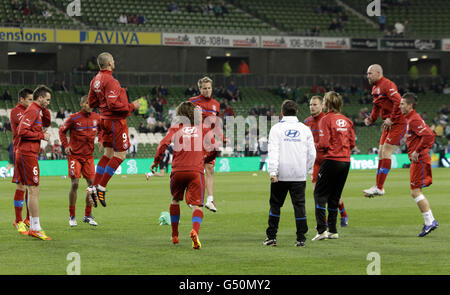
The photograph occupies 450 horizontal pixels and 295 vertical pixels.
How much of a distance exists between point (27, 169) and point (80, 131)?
229cm

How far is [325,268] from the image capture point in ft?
31.1

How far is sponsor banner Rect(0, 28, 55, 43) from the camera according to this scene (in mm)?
43438

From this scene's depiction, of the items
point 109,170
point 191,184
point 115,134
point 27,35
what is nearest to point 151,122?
point 27,35

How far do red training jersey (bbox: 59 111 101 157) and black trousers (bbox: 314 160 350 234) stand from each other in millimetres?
4771

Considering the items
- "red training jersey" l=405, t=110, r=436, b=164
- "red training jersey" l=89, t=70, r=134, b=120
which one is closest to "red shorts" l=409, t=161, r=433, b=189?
"red training jersey" l=405, t=110, r=436, b=164

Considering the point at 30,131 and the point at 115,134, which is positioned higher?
the point at 30,131

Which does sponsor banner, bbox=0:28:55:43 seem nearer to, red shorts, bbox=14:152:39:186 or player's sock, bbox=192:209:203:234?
red shorts, bbox=14:152:39:186

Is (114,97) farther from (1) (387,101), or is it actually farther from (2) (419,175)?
(1) (387,101)

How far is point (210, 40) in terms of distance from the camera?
50000mm

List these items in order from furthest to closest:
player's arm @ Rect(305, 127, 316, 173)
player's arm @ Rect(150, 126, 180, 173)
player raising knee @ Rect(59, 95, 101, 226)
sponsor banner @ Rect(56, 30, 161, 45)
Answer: sponsor banner @ Rect(56, 30, 161, 45)
player raising knee @ Rect(59, 95, 101, 226)
player's arm @ Rect(305, 127, 316, 173)
player's arm @ Rect(150, 126, 180, 173)

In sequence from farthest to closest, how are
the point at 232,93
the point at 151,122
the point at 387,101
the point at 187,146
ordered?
the point at 232,93 → the point at 151,122 → the point at 387,101 → the point at 187,146

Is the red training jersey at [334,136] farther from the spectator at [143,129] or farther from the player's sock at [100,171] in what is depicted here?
the spectator at [143,129]

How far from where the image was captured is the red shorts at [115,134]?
13.4 metres

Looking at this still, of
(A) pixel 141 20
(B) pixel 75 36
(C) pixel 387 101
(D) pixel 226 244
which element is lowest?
(D) pixel 226 244
